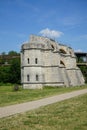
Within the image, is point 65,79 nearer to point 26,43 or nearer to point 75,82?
point 75,82

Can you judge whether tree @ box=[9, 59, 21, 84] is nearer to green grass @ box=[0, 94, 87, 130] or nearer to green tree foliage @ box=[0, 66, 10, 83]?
green tree foliage @ box=[0, 66, 10, 83]

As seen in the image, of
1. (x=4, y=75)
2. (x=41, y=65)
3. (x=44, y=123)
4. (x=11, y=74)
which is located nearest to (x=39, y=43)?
(x=41, y=65)

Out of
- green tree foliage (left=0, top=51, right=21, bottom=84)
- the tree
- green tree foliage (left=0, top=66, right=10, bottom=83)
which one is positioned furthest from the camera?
green tree foliage (left=0, top=66, right=10, bottom=83)

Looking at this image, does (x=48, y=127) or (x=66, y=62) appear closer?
(x=48, y=127)

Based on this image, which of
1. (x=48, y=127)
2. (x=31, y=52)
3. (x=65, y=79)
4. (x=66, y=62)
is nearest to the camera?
(x=48, y=127)

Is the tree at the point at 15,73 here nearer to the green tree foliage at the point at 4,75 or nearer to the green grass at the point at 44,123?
the green tree foliage at the point at 4,75

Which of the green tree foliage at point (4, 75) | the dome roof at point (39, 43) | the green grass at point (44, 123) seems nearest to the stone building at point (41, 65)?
the dome roof at point (39, 43)

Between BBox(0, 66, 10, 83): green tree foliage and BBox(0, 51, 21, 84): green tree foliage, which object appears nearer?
BBox(0, 51, 21, 84): green tree foliage

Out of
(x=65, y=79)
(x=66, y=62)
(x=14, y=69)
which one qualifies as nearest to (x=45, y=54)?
(x=65, y=79)

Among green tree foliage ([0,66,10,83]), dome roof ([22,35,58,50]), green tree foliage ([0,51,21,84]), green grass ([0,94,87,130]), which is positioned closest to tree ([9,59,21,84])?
green tree foliage ([0,51,21,84])

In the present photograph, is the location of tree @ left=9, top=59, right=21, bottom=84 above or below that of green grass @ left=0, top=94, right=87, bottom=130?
above

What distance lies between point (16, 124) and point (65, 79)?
48027 mm

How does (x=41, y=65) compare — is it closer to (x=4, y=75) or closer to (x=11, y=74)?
(x=11, y=74)

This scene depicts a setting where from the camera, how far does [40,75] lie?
52.1 metres
